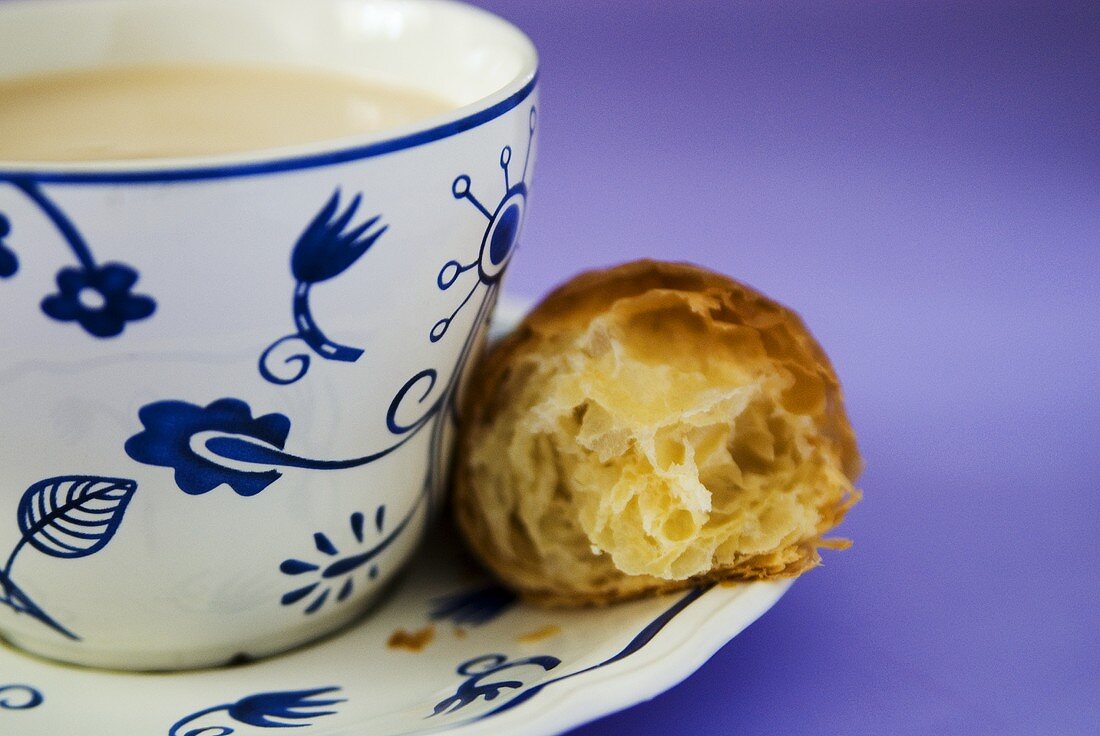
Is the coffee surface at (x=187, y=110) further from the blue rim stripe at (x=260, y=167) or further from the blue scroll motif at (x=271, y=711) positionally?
the blue scroll motif at (x=271, y=711)

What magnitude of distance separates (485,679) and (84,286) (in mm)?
333

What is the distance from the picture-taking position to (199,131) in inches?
33.4

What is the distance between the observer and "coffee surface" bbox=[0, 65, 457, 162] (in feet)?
2.68

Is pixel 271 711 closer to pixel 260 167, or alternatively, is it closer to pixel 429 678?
pixel 429 678

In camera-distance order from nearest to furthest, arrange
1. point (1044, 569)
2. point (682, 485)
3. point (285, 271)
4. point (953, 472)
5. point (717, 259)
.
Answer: point (285, 271) < point (682, 485) < point (1044, 569) < point (953, 472) < point (717, 259)

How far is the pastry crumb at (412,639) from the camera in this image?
0.81 m

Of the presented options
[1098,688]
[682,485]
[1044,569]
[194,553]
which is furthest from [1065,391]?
[194,553]

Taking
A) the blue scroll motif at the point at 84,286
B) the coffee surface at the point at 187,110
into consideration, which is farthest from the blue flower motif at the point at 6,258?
the coffee surface at the point at 187,110

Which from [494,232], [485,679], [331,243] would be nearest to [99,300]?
[331,243]

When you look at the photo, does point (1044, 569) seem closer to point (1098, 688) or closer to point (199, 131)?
point (1098, 688)

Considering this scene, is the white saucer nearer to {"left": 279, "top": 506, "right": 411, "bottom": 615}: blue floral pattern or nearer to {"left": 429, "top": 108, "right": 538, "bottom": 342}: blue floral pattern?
{"left": 279, "top": 506, "right": 411, "bottom": 615}: blue floral pattern

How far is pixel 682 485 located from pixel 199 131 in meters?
0.41

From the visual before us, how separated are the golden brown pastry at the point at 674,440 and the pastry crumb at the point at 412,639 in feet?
0.27

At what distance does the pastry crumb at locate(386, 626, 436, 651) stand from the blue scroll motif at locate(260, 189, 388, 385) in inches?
9.7
